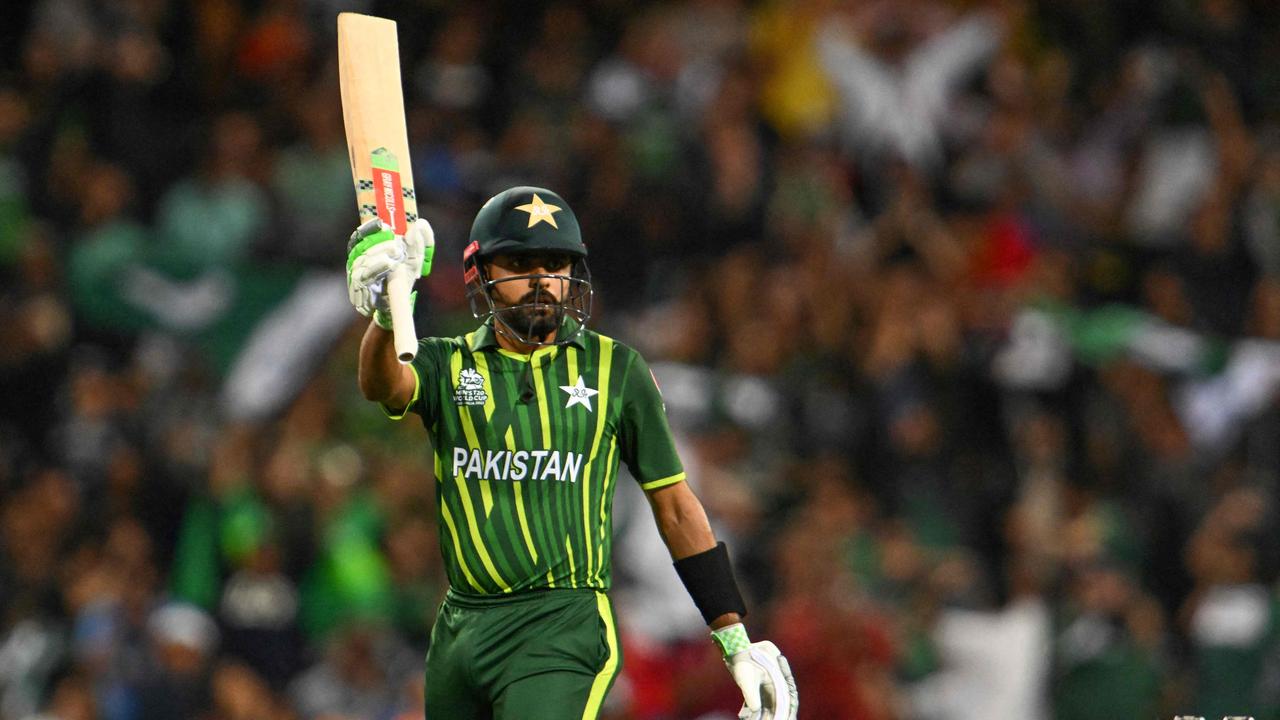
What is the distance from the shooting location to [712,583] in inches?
210

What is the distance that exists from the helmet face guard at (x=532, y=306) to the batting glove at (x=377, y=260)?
0.32m

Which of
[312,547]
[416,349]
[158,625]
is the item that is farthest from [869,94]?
[416,349]

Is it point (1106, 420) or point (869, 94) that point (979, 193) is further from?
point (1106, 420)

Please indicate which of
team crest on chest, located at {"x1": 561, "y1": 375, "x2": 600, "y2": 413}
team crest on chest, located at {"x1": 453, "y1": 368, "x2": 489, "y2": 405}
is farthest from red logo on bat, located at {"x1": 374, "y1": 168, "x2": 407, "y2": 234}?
team crest on chest, located at {"x1": 561, "y1": 375, "x2": 600, "y2": 413}

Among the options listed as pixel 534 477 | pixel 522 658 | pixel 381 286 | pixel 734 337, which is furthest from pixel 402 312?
pixel 734 337

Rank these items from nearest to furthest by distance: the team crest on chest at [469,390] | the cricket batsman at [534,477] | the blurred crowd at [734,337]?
the cricket batsman at [534,477], the team crest on chest at [469,390], the blurred crowd at [734,337]

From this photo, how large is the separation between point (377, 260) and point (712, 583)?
1.30m

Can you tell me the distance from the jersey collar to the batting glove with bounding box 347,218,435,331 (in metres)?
0.37

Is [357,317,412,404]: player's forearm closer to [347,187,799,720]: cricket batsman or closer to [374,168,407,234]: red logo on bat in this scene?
[347,187,799,720]: cricket batsman

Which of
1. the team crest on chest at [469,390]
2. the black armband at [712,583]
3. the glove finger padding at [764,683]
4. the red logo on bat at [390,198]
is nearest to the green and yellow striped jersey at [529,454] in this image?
the team crest on chest at [469,390]

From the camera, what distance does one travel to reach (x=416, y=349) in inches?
191

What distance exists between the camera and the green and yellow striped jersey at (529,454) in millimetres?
5168

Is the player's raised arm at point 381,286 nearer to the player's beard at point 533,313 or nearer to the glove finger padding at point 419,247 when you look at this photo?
the glove finger padding at point 419,247

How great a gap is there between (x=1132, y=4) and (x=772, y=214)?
11.1 ft
